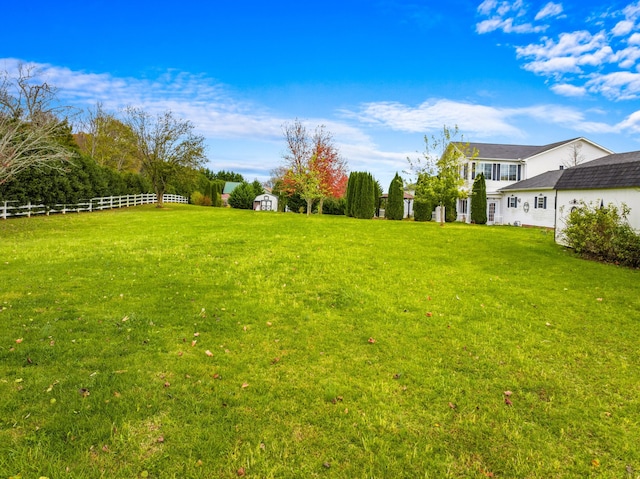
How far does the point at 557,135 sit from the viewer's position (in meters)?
37.3

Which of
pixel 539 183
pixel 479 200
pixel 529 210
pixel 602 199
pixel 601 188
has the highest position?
pixel 539 183

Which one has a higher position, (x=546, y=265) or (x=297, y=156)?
(x=297, y=156)

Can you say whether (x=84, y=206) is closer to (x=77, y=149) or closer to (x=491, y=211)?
(x=77, y=149)

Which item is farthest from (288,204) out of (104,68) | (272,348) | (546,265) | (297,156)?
(272,348)

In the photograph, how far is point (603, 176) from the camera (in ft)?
40.8

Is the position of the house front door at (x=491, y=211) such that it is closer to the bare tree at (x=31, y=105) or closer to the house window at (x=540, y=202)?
the house window at (x=540, y=202)

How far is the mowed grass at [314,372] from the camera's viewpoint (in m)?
3.09

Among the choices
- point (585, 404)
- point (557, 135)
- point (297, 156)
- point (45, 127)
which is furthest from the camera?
point (297, 156)

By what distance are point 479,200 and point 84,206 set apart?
109 ft

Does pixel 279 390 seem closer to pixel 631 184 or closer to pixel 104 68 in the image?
pixel 631 184

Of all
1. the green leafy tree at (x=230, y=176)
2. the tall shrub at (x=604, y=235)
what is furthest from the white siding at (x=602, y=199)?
the green leafy tree at (x=230, y=176)

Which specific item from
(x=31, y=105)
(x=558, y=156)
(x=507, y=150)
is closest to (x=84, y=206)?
(x=31, y=105)

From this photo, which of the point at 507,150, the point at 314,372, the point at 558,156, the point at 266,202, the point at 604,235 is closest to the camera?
the point at 314,372

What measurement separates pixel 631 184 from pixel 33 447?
1519cm
